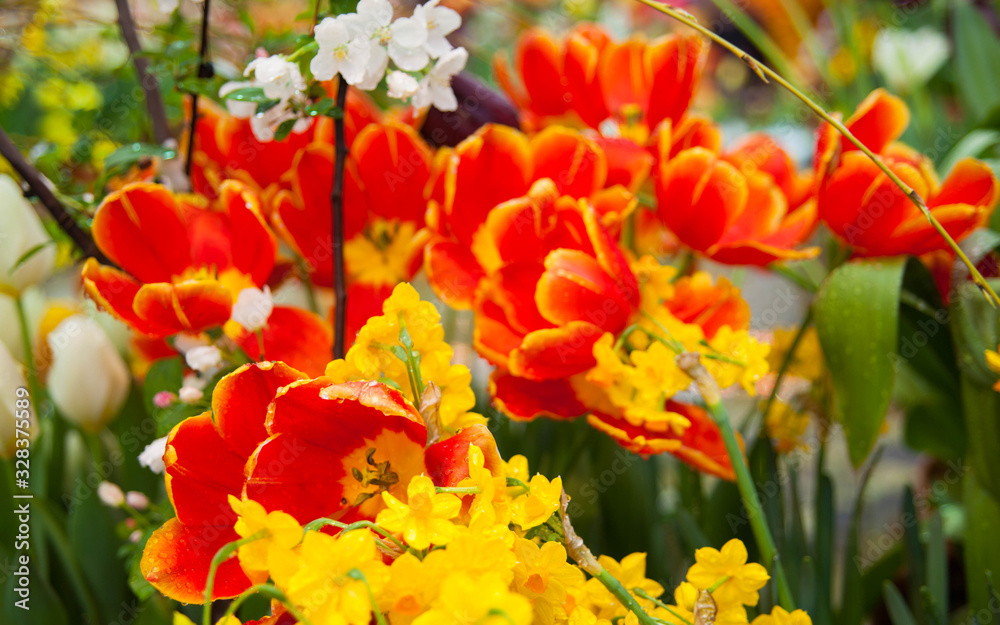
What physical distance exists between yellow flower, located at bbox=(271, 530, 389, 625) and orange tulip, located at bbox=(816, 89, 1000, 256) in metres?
0.30

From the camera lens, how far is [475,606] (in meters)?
0.18

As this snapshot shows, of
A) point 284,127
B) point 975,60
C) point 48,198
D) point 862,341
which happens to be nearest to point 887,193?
point 862,341

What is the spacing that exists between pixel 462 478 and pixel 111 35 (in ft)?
1.35

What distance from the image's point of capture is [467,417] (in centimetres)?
27

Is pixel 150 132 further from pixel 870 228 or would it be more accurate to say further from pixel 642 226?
pixel 870 228

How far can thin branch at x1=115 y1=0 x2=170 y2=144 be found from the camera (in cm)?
43

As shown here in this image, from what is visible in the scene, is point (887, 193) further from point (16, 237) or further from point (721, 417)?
point (16, 237)

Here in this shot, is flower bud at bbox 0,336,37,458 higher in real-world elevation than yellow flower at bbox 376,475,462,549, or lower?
lower

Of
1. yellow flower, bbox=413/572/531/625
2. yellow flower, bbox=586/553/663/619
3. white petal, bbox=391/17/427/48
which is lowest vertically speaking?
yellow flower, bbox=586/553/663/619

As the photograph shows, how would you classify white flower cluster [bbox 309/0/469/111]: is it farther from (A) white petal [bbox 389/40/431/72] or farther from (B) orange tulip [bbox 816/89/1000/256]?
(B) orange tulip [bbox 816/89/1000/256]

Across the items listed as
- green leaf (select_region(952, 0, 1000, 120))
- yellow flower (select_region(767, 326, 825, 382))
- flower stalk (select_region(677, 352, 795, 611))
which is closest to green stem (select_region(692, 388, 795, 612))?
flower stalk (select_region(677, 352, 795, 611))

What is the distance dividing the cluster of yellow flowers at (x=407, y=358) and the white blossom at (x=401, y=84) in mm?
81

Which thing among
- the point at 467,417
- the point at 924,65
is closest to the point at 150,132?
the point at 467,417

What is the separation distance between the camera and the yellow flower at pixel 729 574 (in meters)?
0.27
